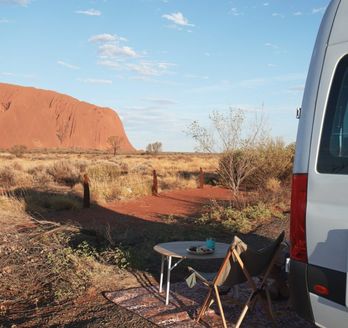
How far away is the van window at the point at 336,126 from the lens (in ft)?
9.50

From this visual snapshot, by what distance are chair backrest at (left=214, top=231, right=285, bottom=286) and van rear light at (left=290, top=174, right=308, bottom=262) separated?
43.4 inches

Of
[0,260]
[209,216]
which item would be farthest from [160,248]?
[209,216]

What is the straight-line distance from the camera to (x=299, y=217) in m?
2.99

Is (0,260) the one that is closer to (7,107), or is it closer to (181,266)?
(181,266)

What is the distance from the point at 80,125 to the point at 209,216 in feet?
398

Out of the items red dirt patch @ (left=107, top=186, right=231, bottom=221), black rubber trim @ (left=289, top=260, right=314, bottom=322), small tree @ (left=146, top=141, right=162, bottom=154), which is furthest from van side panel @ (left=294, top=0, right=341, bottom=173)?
small tree @ (left=146, top=141, right=162, bottom=154)

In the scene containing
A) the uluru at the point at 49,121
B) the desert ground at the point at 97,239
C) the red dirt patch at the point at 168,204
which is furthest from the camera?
the uluru at the point at 49,121

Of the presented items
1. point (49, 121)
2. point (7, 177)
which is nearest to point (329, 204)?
point (7, 177)

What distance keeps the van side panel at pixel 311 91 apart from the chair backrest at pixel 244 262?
131cm

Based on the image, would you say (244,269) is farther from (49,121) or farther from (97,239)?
(49,121)

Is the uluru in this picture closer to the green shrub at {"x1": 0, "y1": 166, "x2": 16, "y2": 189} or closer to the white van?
the green shrub at {"x1": 0, "y1": 166, "x2": 16, "y2": 189}

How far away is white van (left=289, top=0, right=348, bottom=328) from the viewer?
281 centimetres

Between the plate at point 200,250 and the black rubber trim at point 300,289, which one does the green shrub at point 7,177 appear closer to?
the plate at point 200,250

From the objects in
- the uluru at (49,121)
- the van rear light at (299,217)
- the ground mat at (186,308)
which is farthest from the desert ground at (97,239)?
the uluru at (49,121)
